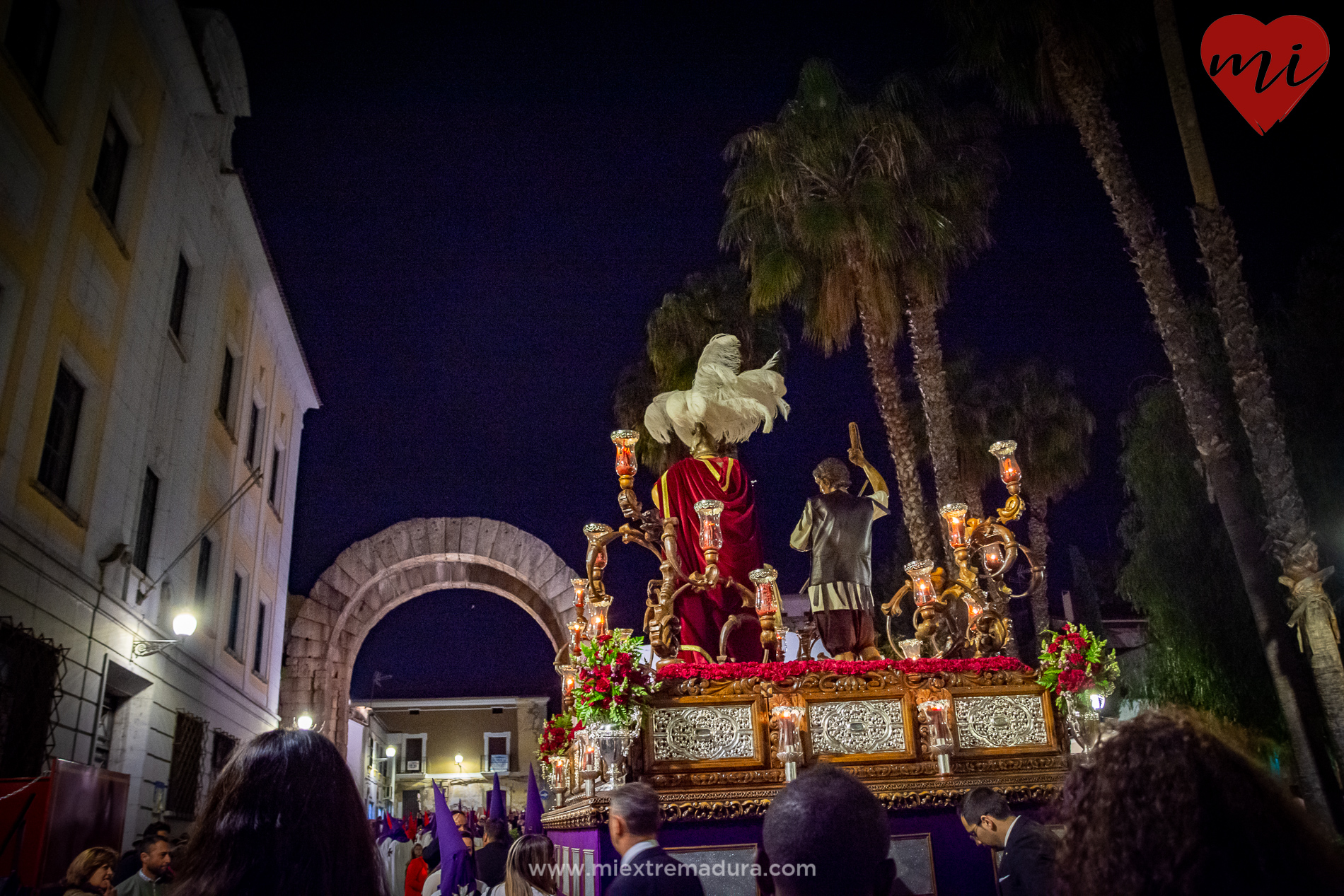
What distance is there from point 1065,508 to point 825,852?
29500 mm

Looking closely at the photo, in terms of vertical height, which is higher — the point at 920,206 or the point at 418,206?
the point at 418,206

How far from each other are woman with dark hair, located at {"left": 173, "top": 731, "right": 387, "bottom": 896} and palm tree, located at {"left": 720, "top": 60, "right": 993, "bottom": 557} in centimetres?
1473

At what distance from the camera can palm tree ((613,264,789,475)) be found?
1962 centimetres

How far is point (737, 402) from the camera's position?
36.1ft

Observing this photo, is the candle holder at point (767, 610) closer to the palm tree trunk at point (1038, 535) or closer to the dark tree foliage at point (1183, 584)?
the dark tree foliage at point (1183, 584)

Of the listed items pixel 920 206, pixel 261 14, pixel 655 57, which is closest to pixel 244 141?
pixel 261 14

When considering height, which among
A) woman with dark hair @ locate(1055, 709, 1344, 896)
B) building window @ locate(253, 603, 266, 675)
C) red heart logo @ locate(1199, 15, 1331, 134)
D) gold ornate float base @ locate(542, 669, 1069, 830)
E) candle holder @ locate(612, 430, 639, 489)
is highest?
red heart logo @ locate(1199, 15, 1331, 134)

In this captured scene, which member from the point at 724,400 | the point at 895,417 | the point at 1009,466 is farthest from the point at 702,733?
the point at 895,417

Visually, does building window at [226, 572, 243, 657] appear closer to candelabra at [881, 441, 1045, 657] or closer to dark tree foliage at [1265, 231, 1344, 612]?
candelabra at [881, 441, 1045, 657]

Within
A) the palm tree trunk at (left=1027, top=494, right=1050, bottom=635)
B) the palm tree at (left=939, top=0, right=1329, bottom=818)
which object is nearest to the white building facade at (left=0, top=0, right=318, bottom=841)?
the palm tree at (left=939, top=0, right=1329, bottom=818)

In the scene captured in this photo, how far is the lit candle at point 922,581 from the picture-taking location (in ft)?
28.5

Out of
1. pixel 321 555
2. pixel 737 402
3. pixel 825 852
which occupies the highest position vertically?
pixel 321 555

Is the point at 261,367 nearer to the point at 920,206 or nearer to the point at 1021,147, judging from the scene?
the point at 920,206

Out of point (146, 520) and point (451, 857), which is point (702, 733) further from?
point (146, 520)
